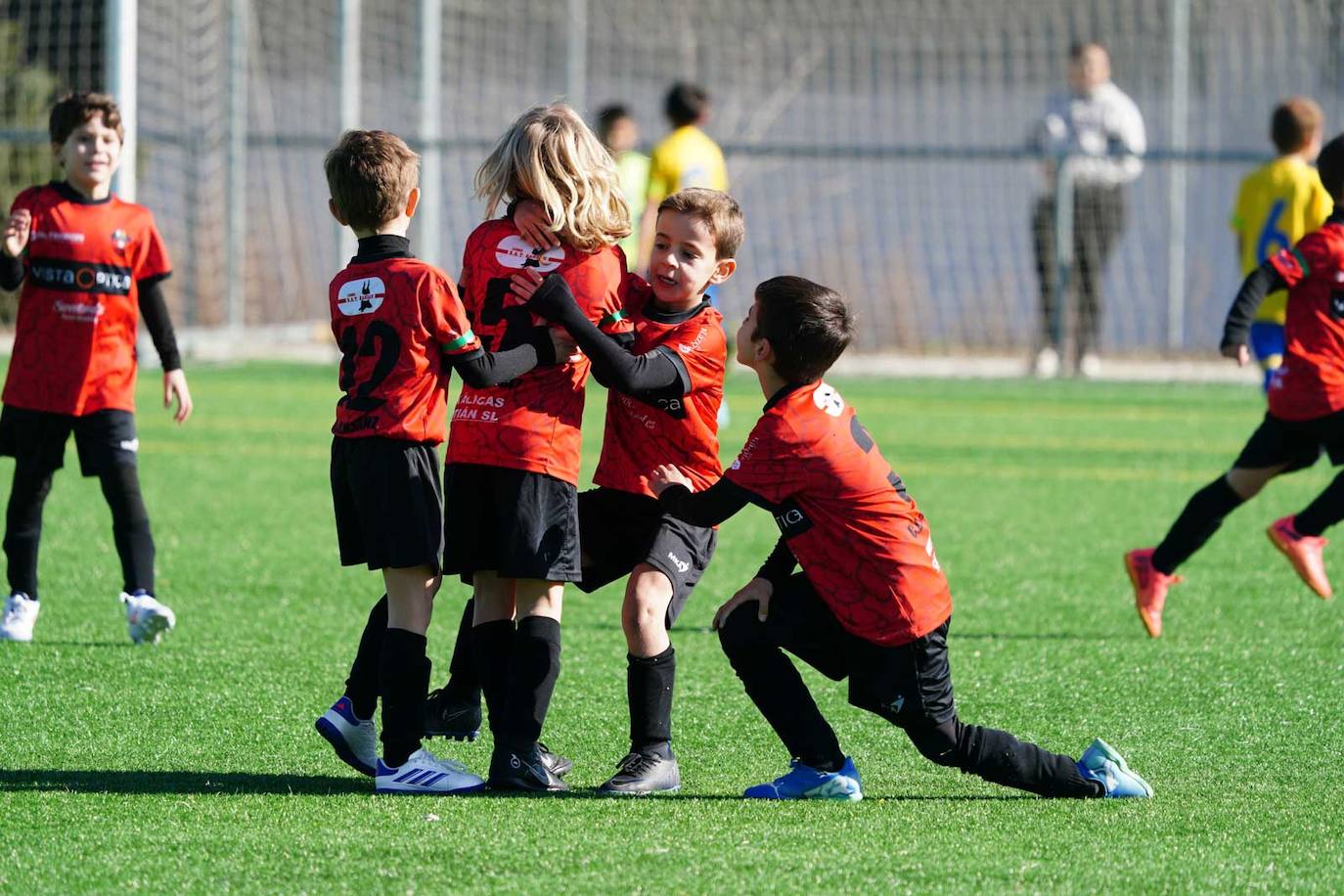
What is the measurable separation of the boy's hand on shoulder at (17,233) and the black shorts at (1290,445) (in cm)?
367

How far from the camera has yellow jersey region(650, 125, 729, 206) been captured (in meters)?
10.8

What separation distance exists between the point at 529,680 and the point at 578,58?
18.1m

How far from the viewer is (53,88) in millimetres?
17172

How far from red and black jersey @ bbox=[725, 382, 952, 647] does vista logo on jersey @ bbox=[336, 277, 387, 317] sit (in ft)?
2.59

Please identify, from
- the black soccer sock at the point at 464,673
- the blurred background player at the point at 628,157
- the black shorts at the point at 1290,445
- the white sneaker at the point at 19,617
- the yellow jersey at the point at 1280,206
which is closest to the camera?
the black soccer sock at the point at 464,673

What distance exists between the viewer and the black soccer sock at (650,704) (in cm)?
405

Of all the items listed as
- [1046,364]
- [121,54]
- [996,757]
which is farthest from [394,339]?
[1046,364]

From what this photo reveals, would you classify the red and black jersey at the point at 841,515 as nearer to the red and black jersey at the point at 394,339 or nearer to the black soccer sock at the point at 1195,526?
the red and black jersey at the point at 394,339

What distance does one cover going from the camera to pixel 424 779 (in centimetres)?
395

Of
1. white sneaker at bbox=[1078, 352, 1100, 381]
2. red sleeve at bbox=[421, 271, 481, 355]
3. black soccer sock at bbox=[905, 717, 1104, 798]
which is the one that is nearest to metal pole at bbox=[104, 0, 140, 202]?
white sneaker at bbox=[1078, 352, 1100, 381]

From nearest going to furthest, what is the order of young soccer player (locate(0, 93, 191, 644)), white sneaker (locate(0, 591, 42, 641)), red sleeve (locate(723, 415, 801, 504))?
red sleeve (locate(723, 415, 801, 504))
white sneaker (locate(0, 591, 42, 641))
young soccer player (locate(0, 93, 191, 644))

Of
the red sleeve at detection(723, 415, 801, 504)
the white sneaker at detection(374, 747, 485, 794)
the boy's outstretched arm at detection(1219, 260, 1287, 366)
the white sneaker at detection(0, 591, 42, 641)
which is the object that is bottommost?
the white sneaker at detection(0, 591, 42, 641)

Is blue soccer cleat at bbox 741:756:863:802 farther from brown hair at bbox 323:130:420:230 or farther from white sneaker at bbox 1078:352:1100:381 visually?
white sneaker at bbox 1078:352:1100:381

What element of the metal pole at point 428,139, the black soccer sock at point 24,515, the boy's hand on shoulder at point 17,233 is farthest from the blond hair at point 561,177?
the metal pole at point 428,139
